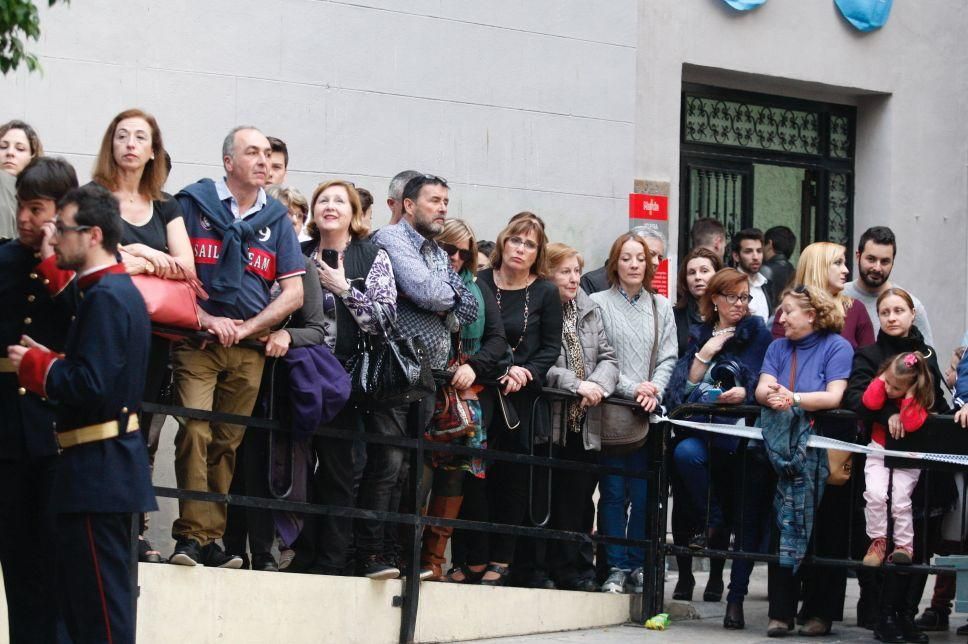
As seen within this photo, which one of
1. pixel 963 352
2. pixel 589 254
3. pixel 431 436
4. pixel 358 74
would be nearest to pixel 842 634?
pixel 963 352

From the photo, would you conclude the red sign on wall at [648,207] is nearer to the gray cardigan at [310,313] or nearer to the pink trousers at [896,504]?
the pink trousers at [896,504]

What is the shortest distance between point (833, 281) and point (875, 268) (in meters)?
0.63

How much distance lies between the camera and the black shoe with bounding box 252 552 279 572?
309 inches

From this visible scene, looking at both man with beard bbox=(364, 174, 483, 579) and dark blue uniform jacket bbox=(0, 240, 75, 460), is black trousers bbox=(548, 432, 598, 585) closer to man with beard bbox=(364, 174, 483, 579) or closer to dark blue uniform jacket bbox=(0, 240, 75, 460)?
man with beard bbox=(364, 174, 483, 579)

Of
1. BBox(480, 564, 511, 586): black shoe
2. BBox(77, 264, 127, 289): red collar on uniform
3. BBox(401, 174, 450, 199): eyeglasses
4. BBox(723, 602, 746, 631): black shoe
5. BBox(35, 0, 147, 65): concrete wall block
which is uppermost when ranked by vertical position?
BBox(35, 0, 147, 65): concrete wall block

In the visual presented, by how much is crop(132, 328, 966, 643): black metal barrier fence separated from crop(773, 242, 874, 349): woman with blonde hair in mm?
1122

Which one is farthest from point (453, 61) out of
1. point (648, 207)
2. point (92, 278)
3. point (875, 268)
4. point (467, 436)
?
point (92, 278)

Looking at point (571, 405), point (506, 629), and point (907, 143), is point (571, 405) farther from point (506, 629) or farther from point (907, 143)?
point (907, 143)

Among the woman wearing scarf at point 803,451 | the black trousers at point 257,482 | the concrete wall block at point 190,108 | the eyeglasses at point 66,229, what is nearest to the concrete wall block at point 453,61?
the concrete wall block at point 190,108

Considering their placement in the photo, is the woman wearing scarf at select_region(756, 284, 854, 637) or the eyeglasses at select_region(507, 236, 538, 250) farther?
the eyeglasses at select_region(507, 236, 538, 250)

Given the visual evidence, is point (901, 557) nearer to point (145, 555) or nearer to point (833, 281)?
point (833, 281)

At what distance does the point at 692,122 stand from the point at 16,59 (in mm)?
8406

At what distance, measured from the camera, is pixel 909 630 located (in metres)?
8.97

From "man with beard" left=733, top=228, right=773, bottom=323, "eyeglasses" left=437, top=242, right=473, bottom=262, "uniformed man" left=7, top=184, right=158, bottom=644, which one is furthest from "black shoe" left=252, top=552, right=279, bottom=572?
"man with beard" left=733, top=228, right=773, bottom=323
